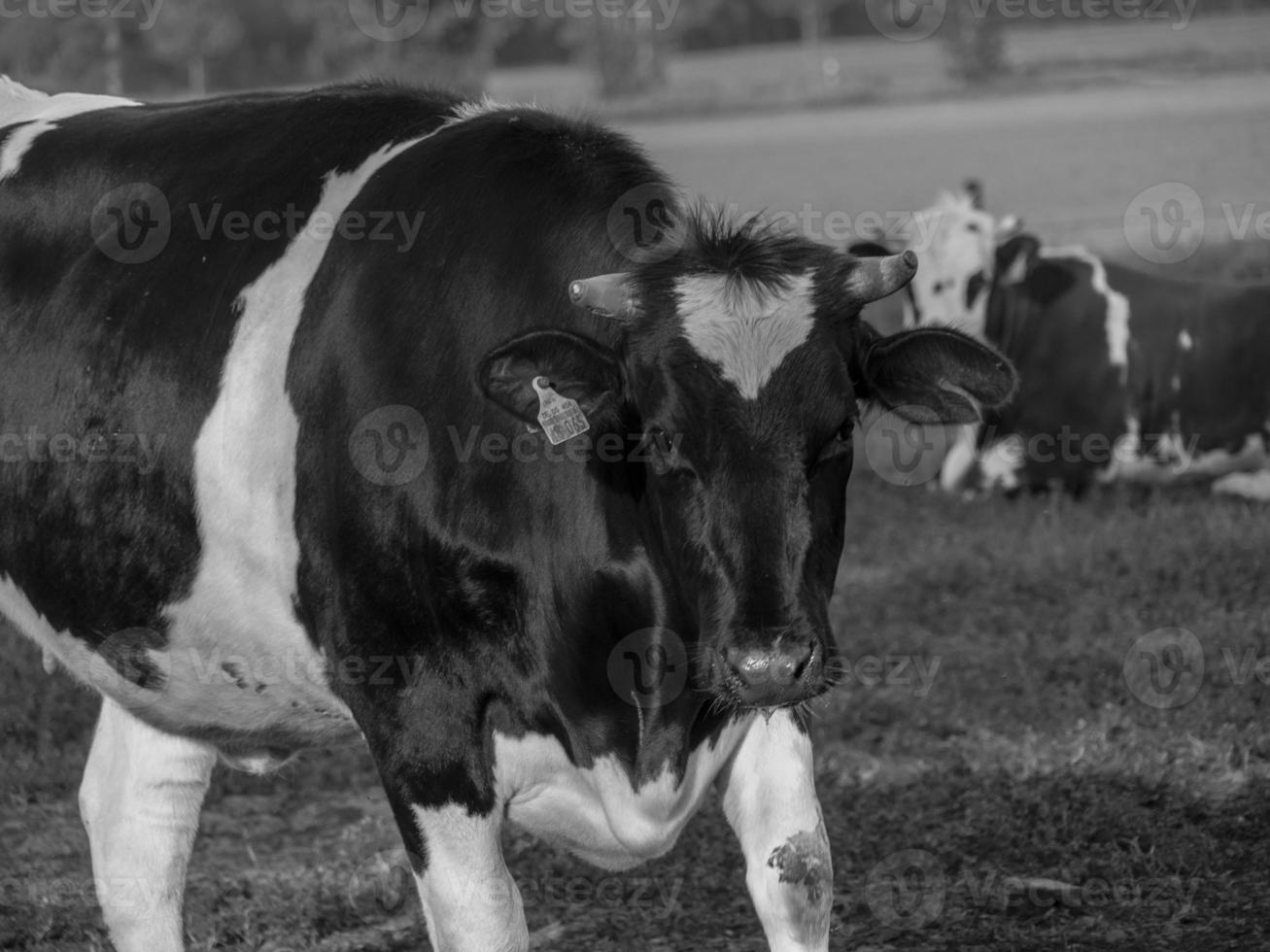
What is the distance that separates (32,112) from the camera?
4773 millimetres

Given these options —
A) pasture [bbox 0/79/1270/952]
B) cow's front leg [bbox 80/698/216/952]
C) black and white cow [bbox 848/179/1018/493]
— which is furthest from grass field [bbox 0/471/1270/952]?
black and white cow [bbox 848/179/1018/493]

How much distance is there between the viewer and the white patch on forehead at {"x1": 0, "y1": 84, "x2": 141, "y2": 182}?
4.52 m

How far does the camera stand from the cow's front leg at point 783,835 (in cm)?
368

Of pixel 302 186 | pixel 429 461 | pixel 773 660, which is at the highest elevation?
pixel 302 186

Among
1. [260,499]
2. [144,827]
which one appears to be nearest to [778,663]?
[260,499]

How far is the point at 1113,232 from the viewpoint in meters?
16.1

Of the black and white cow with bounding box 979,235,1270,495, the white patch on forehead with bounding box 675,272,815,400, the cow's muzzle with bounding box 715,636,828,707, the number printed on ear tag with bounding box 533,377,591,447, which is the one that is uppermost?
the white patch on forehead with bounding box 675,272,815,400

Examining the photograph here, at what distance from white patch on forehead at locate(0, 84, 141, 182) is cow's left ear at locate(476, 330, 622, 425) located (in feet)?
5.67

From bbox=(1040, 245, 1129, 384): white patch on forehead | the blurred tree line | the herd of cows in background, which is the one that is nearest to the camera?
the herd of cows in background

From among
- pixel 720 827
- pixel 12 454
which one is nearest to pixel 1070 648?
pixel 720 827

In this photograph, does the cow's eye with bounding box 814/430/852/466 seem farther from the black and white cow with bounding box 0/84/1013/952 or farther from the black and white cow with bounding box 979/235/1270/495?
the black and white cow with bounding box 979/235/1270/495

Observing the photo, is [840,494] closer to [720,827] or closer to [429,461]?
[429,461]

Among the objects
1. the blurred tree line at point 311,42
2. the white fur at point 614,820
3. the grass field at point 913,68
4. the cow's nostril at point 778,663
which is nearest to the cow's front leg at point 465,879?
the white fur at point 614,820

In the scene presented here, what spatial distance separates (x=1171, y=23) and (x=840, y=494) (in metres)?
34.6
